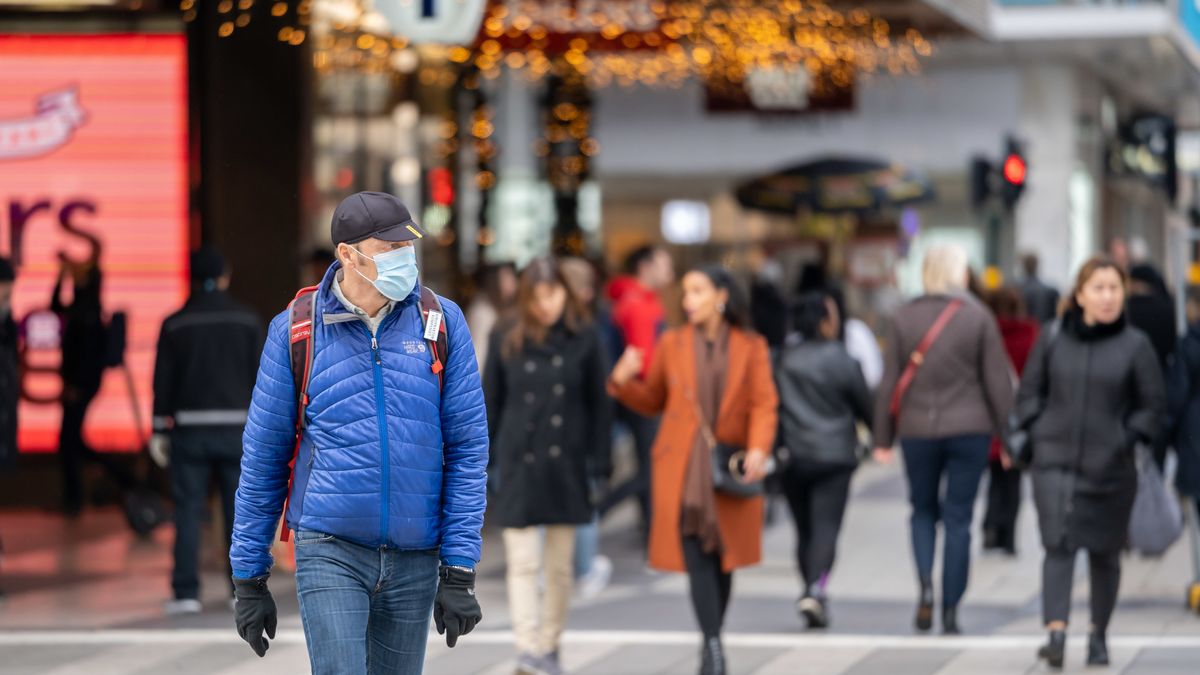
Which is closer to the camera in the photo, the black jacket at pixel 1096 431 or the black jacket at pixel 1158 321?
the black jacket at pixel 1096 431

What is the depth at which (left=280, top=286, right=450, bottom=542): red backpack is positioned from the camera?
17.7 feet

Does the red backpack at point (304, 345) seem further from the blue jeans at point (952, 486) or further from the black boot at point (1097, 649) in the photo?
the blue jeans at point (952, 486)

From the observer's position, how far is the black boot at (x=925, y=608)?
10266 mm

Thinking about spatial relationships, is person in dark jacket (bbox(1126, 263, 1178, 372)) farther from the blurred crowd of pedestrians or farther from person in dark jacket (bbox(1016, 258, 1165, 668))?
person in dark jacket (bbox(1016, 258, 1165, 668))

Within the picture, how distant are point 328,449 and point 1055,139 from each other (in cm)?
2679

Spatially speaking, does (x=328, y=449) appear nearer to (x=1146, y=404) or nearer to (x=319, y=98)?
(x=1146, y=404)

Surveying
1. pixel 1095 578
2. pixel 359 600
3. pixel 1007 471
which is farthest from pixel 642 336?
pixel 359 600

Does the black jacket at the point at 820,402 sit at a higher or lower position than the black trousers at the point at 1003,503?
higher

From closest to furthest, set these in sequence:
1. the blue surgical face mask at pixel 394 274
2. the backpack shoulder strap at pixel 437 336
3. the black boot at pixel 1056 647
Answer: the blue surgical face mask at pixel 394 274, the backpack shoulder strap at pixel 437 336, the black boot at pixel 1056 647

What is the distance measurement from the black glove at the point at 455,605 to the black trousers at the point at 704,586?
11.9 feet

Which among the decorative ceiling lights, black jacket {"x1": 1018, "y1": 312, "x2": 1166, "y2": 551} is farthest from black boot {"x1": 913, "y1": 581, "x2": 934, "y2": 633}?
the decorative ceiling lights

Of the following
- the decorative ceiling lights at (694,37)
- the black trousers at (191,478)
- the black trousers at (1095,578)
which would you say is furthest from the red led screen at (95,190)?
the black trousers at (1095,578)

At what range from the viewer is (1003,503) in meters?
13.3

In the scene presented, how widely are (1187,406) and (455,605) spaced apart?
6096 mm
